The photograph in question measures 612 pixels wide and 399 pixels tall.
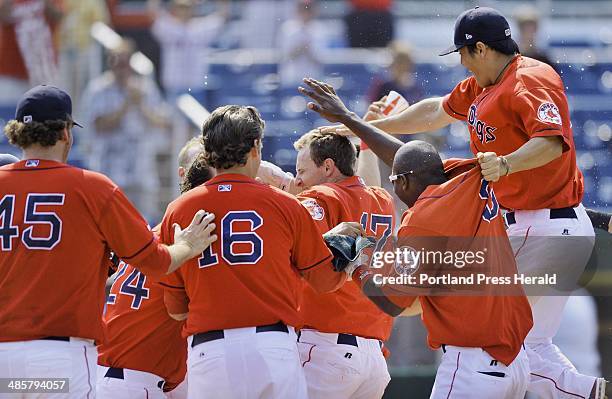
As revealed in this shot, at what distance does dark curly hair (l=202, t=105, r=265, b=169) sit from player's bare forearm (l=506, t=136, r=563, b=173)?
3.73 feet

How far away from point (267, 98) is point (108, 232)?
624 centimetres

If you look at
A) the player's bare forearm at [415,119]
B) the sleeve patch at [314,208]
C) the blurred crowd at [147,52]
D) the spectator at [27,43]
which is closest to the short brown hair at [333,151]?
the sleeve patch at [314,208]

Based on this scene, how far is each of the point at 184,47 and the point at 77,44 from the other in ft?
3.47

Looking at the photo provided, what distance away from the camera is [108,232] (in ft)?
13.9

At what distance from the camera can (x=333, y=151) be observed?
5.35m

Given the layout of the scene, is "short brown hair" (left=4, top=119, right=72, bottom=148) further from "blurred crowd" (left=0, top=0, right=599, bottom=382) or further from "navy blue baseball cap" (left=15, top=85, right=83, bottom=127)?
"blurred crowd" (left=0, top=0, right=599, bottom=382)

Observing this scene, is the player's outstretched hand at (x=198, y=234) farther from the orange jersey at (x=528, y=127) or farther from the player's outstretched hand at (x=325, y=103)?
the orange jersey at (x=528, y=127)

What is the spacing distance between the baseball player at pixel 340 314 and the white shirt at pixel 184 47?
5.05m

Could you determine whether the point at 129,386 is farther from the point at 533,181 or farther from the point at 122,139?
the point at 122,139

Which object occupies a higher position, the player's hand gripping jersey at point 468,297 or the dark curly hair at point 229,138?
the dark curly hair at point 229,138

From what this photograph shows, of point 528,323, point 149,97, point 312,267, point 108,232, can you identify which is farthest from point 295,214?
point 149,97

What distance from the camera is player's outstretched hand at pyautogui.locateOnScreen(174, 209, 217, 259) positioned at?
418cm

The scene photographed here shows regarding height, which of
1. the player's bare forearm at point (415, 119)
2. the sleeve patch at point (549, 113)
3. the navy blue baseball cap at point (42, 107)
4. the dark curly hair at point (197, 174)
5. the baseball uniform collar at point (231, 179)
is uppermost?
the navy blue baseball cap at point (42, 107)

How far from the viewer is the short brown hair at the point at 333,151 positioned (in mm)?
5340
